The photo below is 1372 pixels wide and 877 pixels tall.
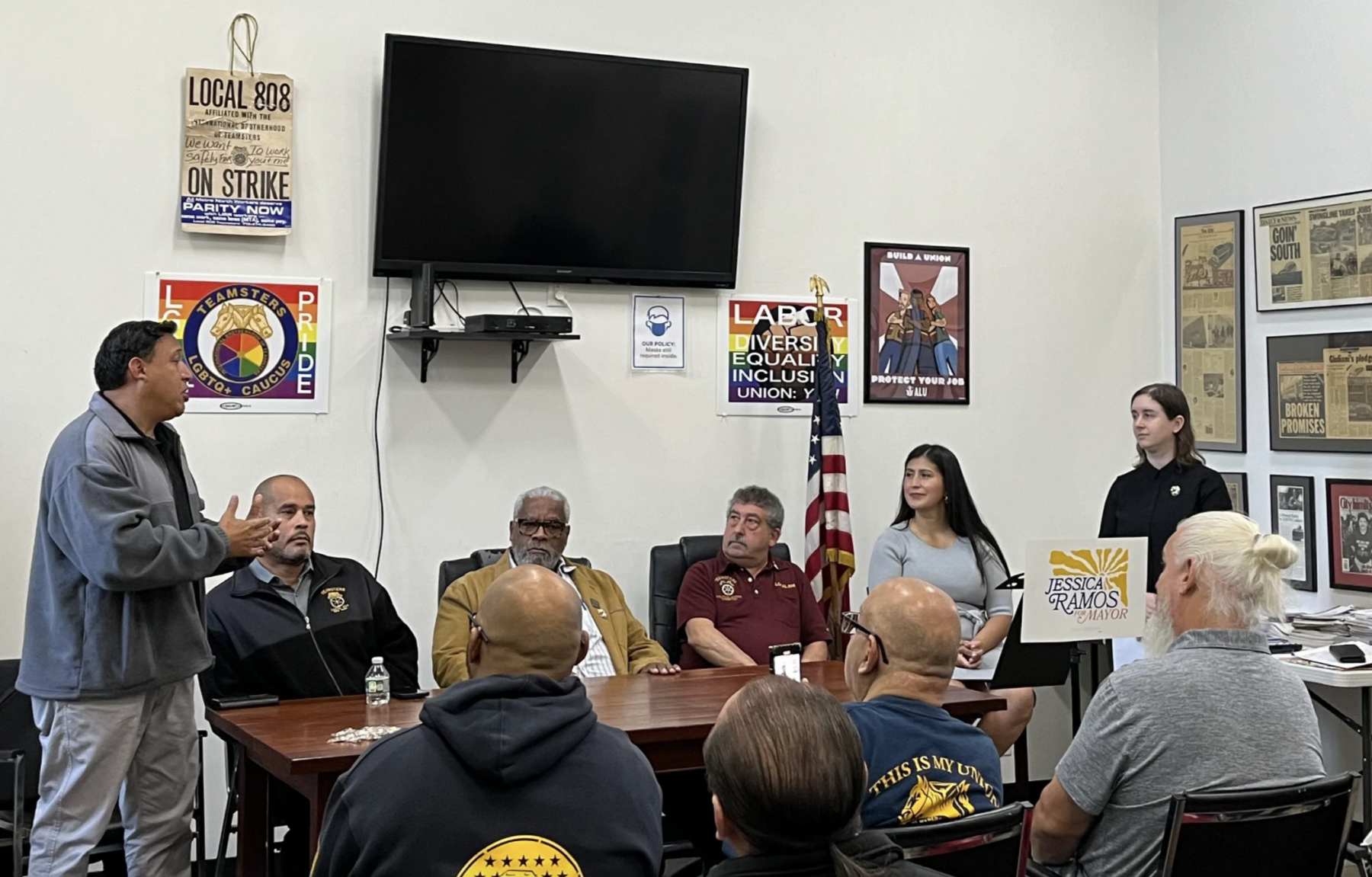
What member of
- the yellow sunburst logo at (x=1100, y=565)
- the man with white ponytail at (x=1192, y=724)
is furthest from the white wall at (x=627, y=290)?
the man with white ponytail at (x=1192, y=724)

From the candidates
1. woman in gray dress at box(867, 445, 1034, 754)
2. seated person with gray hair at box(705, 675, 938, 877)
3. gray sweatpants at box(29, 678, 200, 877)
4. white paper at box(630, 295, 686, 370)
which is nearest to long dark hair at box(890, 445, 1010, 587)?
woman in gray dress at box(867, 445, 1034, 754)

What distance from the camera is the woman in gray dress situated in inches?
195

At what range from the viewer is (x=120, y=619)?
11.2ft

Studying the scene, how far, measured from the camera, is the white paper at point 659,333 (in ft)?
17.0

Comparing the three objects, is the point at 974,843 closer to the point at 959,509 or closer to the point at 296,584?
the point at 296,584

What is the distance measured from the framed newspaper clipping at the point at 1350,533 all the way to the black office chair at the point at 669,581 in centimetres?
219

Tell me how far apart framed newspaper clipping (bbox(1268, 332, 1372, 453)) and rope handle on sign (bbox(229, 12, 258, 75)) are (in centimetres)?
407

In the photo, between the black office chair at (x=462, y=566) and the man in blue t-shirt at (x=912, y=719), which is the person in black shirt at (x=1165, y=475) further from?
the man in blue t-shirt at (x=912, y=719)

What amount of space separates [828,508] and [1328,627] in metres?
1.83

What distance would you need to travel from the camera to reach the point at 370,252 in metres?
4.77

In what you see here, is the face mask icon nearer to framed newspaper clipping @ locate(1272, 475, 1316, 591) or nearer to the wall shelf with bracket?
the wall shelf with bracket

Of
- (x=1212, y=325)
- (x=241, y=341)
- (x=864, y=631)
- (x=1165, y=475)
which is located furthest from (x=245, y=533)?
(x=1212, y=325)

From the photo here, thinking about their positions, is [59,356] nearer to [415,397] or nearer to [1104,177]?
[415,397]

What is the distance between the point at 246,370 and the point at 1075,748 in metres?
3.12
